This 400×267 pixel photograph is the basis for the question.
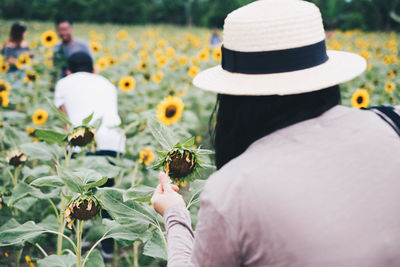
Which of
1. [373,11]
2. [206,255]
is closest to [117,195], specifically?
[206,255]

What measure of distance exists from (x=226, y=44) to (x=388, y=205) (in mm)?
482

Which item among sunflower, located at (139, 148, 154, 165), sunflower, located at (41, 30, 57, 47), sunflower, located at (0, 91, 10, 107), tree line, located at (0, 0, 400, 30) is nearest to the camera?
sunflower, located at (139, 148, 154, 165)

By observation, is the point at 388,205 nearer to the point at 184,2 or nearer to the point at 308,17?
the point at 308,17

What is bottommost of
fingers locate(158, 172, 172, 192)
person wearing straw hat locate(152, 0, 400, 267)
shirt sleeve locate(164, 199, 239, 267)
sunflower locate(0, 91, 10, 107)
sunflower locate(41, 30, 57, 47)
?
sunflower locate(0, 91, 10, 107)

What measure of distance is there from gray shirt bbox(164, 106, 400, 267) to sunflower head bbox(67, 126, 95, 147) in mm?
937

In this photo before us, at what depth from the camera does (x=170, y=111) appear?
2.54m

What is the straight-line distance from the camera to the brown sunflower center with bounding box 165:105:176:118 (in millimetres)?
2530

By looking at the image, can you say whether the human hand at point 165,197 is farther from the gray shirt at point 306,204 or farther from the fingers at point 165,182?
the gray shirt at point 306,204

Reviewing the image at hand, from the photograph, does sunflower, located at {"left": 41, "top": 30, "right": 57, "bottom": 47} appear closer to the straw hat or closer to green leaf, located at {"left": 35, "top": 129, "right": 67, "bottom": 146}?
green leaf, located at {"left": 35, "top": 129, "right": 67, "bottom": 146}

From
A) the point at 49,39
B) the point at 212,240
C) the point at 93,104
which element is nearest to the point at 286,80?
the point at 212,240

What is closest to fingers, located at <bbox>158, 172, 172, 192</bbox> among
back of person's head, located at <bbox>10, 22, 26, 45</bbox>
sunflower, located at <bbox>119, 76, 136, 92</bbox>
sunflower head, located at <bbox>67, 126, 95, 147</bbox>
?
sunflower head, located at <bbox>67, 126, 95, 147</bbox>

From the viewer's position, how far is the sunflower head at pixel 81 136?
1.60 metres

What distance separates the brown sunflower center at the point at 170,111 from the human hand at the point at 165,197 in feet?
4.64

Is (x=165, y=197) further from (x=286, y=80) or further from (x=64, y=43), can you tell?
(x=64, y=43)
